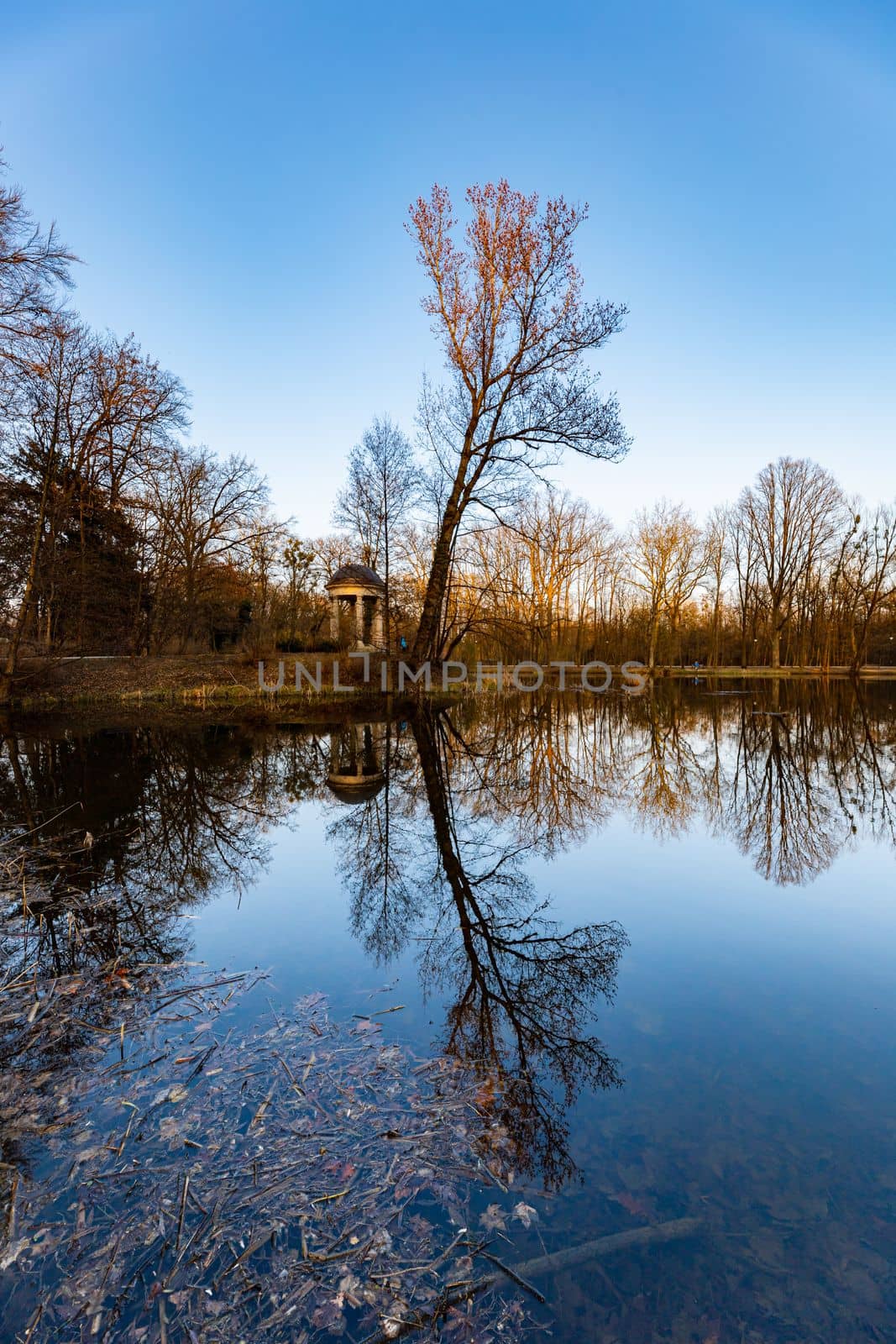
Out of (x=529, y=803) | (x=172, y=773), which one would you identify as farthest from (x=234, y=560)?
(x=529, y=803)

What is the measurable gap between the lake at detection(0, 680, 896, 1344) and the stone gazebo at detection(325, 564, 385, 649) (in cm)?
1592

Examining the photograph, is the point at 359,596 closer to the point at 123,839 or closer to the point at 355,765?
the point at 355,765

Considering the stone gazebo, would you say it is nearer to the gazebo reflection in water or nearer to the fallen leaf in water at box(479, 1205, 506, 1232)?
the gazebo reflection in water

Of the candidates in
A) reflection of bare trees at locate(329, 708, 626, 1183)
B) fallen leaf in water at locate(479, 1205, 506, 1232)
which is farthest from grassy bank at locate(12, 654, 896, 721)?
fallen leaf in water at locate(479, 1205, 506, 1232)

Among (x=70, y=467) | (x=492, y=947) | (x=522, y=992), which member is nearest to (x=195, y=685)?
(x=70, y=467)

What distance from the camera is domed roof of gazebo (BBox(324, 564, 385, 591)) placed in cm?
2658

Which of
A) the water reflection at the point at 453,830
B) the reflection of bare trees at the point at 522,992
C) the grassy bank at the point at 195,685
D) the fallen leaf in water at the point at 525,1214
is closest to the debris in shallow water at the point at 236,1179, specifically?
the fallen leaf in water at the point at 525,1214

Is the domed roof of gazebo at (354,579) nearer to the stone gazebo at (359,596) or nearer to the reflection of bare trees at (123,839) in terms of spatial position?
the stone gazebo at (359,596)

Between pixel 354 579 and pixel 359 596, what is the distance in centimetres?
82

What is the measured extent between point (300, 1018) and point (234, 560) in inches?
1198

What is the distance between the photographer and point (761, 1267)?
6.00 feet

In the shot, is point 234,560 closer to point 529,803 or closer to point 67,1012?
point 529,803

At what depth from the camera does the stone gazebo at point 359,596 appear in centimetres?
2512

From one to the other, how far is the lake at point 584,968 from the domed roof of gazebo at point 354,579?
1774 cm
